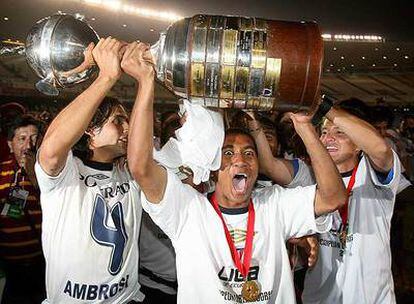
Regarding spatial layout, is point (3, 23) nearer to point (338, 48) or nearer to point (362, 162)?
point (338, 48)

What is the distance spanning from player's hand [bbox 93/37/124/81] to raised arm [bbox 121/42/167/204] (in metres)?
0.03

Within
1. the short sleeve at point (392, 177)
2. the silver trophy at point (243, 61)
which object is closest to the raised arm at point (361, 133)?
the short sleeve at point (392, 177)

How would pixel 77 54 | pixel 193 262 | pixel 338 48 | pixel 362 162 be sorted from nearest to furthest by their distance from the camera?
pixel 77 54
pixel 193 262
pixel 362 162
pixel 338 48

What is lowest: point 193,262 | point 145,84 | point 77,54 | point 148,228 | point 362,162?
point 148,228

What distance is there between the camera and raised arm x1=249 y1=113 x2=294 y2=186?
2.73m

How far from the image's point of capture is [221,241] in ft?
6.88

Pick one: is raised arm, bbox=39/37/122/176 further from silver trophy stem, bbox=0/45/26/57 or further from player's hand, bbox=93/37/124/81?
silver trophy stem, bbox=0/45/26/57

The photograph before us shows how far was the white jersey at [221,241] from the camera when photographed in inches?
79.5

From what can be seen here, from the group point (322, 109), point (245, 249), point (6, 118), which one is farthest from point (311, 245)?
point (6, 118)

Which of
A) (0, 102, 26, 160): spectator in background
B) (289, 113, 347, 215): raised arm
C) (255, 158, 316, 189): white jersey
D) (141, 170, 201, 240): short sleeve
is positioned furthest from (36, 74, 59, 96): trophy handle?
(0, 102, 26, 160): spectator in background

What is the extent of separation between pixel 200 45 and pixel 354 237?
57.6 inches

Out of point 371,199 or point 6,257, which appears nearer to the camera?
point 371,199

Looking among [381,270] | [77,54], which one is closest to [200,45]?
[77,54]

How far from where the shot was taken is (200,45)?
1.69 m
